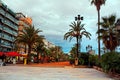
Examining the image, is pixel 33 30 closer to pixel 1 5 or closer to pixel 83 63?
pixel 83 63

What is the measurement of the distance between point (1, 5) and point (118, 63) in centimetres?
6791

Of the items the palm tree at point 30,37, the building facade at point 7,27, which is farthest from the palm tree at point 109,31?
the building facade at point 7,27

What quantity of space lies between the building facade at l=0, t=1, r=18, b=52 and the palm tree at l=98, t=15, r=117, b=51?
50571 mm

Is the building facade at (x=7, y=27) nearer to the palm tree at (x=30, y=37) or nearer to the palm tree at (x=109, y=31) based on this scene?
the palm tree at (x=30, y=37)

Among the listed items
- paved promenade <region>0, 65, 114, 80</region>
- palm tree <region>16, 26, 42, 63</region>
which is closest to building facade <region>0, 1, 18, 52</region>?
palm tree <region>16, 26, 42, 63</region>

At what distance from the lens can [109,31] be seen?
1542 inches

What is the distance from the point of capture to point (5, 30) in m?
94.3

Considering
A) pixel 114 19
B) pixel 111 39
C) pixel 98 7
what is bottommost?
pixel 111 39

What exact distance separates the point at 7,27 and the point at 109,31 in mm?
64178

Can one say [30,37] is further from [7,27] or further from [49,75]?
[49,75]

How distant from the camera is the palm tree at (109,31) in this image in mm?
38750

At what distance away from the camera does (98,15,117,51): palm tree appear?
3875 cm

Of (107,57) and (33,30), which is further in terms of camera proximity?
(33,30)

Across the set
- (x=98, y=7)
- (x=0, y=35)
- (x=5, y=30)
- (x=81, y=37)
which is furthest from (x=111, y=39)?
(x=5, y=30)
